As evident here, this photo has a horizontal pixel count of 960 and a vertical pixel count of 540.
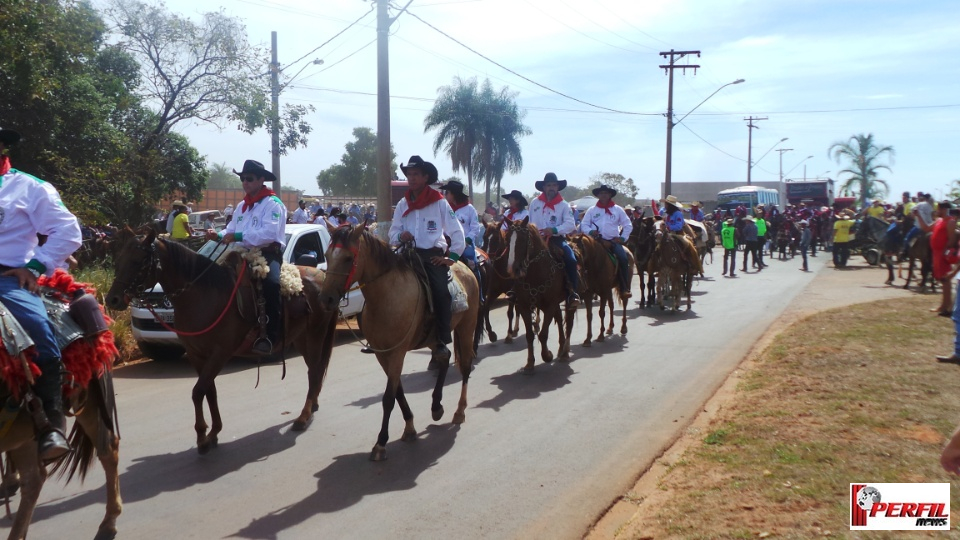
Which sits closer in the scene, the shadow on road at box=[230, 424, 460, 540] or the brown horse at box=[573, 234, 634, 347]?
the shadow on road at box=[230, 424, 460, 540]

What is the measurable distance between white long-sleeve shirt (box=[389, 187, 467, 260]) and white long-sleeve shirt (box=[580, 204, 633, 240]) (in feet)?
20.1

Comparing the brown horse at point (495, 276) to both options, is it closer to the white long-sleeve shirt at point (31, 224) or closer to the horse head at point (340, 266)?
the horse head at point (340, 266)

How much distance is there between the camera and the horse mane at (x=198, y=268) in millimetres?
6914

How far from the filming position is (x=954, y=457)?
3336 mm

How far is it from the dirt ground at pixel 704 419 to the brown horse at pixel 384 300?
2.22 m

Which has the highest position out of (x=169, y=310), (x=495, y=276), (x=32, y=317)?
(x=32, y=317)

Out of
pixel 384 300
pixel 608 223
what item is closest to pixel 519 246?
pixel 608 223

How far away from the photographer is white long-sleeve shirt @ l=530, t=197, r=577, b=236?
38.8ft

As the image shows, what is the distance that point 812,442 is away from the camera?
632 cm

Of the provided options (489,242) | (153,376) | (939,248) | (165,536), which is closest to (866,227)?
(939,248)

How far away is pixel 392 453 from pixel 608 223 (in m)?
7.71

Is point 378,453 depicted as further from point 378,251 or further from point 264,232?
point 264,232

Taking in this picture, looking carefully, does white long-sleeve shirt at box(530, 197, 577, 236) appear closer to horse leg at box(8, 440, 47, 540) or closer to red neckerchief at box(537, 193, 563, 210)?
red neckerchief at box(537, 193, 563, 210)

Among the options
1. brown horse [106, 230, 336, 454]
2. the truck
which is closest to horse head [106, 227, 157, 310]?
brown horse [106, 230, 336, 454]
